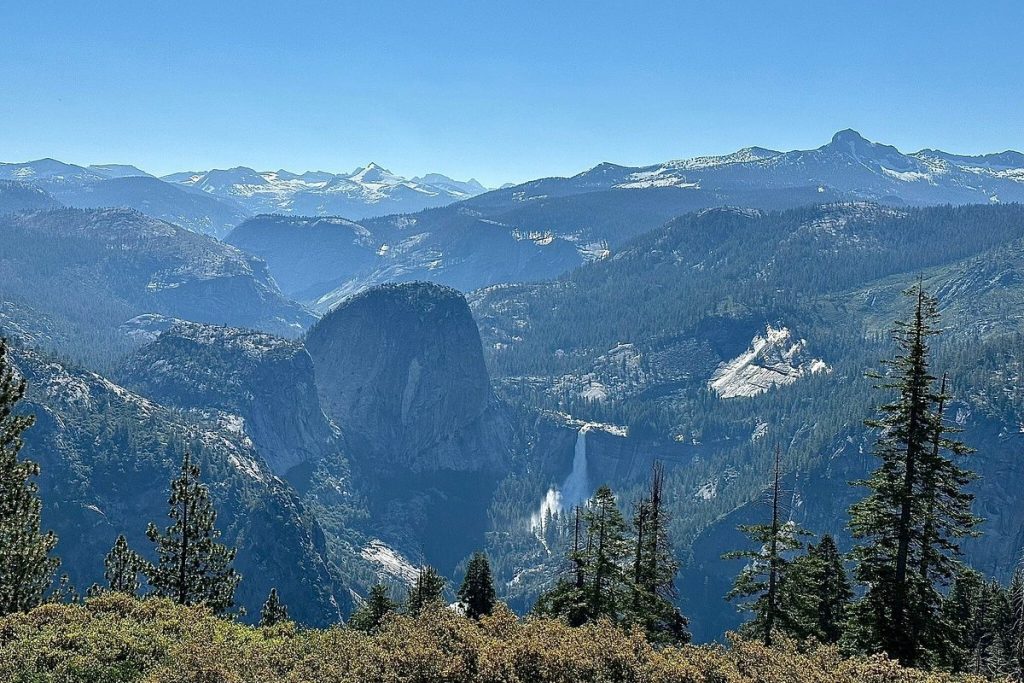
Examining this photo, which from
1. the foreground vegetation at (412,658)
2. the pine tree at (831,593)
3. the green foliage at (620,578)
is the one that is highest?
the foreground vegetation at (412,658)

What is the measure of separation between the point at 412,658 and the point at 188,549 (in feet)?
134

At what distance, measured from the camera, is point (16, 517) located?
41.4m

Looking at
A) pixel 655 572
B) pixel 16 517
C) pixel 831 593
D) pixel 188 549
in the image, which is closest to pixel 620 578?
pixel 655 572

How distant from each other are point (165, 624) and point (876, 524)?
1199 inches

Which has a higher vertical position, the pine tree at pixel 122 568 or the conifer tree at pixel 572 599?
the conifer tree at pixel 572 599

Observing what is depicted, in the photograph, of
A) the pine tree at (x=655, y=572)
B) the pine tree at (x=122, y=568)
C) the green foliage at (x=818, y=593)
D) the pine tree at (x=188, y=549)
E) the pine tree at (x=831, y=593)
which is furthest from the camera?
the pine tree at (x=122, y=568)

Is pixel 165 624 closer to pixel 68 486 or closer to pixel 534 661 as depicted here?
pixel 534 661

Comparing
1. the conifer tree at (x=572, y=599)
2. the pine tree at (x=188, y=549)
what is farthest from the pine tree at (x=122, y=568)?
the conifer tree at (x=572, y=599)

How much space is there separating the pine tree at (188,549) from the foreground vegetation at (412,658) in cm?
2986

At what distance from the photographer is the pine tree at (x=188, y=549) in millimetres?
58656

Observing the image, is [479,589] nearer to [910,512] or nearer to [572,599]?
[572,599]

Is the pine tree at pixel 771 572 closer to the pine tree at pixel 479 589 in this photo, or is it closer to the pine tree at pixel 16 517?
the pine tree at pixel 479 589

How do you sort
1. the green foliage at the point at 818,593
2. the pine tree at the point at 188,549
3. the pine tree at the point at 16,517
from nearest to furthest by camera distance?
1. the pine tree at the point at 16,517
2. the green foliage at the point at 818,593
3. the pine tree at the point at 188,549

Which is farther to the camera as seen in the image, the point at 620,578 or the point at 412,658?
the point at 620,578
